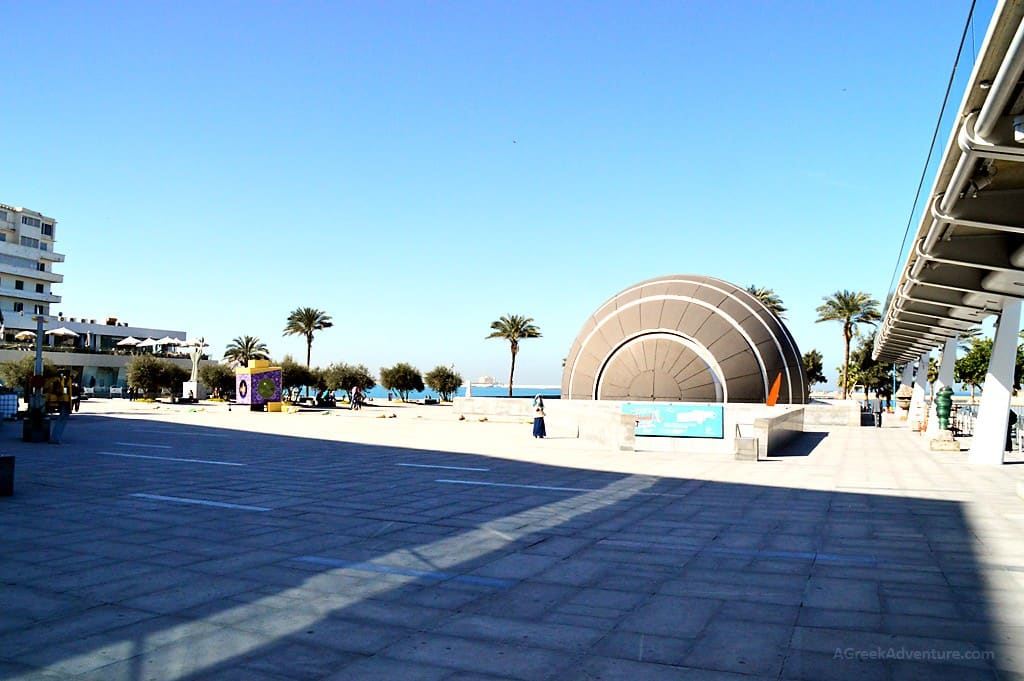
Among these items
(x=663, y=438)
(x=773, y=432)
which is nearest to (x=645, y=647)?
(x=773, y=432)

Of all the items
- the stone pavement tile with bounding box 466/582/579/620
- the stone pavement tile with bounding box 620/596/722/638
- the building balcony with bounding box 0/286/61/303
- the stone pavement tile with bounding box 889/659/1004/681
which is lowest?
the stone pavement tile with bounding box 466/582/579/620

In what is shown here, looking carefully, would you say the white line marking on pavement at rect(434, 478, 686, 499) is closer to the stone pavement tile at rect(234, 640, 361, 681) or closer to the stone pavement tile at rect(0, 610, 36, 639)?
the stone pavement tile at rect(234, 640, 361, 681)

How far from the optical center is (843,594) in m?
6.64

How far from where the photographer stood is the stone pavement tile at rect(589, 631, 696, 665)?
5.05 meters

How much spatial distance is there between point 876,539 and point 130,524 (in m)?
9.42

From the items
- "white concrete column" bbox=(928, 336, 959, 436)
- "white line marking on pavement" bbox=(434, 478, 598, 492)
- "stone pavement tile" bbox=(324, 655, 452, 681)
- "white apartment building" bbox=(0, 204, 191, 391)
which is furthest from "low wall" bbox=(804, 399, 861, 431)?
"white apartment building" bbox=(0, 204, 191, 391)

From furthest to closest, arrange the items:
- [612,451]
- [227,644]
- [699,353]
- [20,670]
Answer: [699,353] < [612,451] < [227,644] < [20,670]

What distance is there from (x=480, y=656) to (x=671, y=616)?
5.87ft

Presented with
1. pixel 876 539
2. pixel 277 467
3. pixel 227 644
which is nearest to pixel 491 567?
pixel 227 644

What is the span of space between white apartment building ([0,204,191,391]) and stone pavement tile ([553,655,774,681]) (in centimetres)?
8084

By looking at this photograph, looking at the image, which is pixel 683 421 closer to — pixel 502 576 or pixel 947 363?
pixel 947 363

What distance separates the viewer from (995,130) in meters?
8.30

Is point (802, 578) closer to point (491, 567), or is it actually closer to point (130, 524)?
point (491, 567)

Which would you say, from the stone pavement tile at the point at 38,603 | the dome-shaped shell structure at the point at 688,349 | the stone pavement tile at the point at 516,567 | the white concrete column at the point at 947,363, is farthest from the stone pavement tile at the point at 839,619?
the dome-shaped shell structure at the point at 688,349
